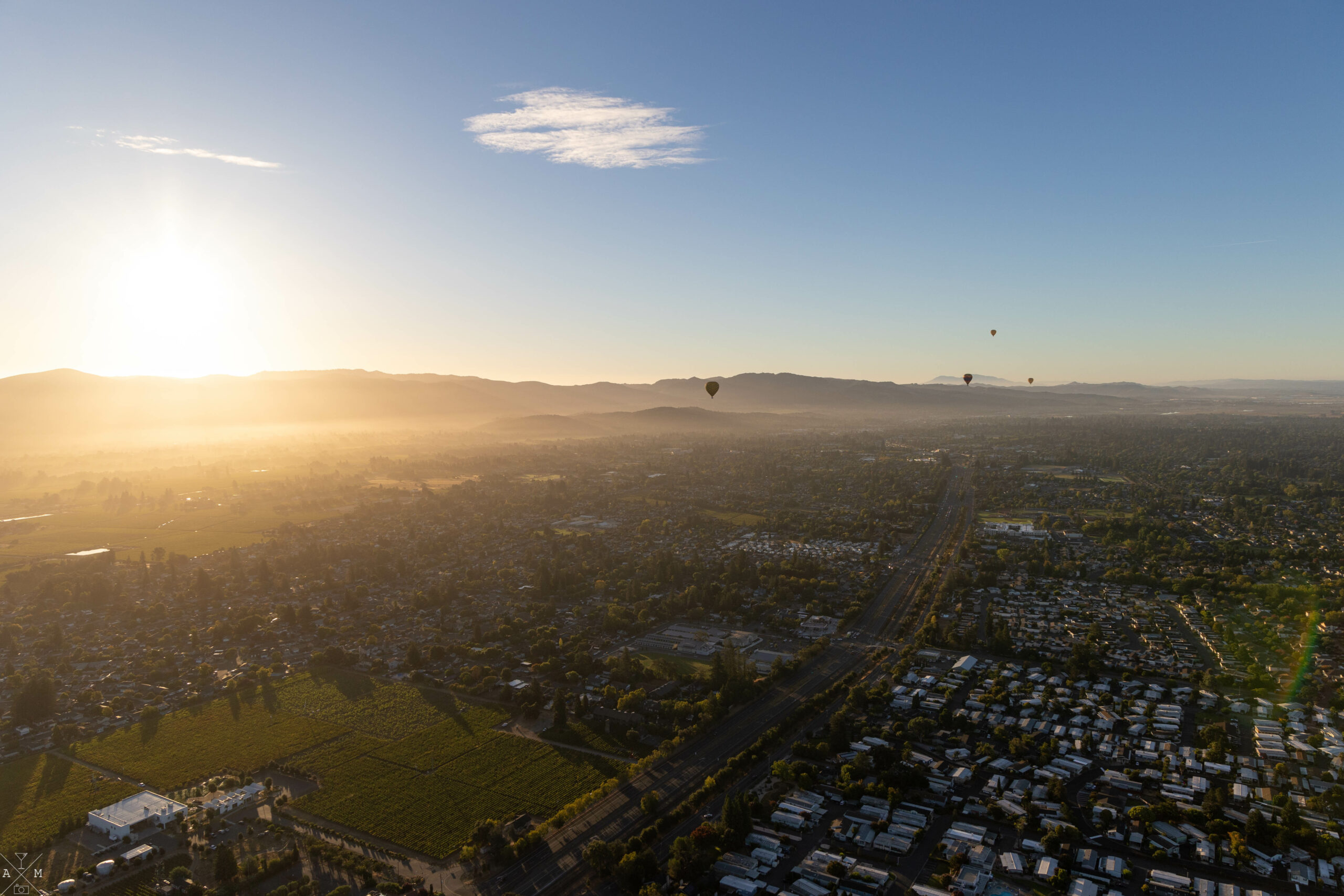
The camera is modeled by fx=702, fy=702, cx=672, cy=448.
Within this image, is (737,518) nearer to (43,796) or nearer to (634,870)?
(634,870)

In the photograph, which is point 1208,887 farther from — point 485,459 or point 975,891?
point 485,459

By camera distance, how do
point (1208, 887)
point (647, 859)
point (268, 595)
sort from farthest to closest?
point (268, 595) → point (647, 859) → point (1208, 887)

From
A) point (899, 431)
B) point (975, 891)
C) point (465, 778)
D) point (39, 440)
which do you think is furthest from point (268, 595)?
point (39, 440)

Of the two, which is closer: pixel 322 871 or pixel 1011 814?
pixel 322 871

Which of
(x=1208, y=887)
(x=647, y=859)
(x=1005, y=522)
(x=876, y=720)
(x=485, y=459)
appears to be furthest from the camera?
(x=485, y=459)

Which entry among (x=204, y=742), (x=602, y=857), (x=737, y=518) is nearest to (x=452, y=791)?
(x=602, y=857)

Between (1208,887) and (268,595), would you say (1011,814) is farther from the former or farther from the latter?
(268,595)

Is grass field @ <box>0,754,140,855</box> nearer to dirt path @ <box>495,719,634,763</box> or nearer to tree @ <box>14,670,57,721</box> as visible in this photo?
tree @ <box>14,670,57,721</box>

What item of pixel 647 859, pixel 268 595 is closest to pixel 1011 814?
pixel 647 859
